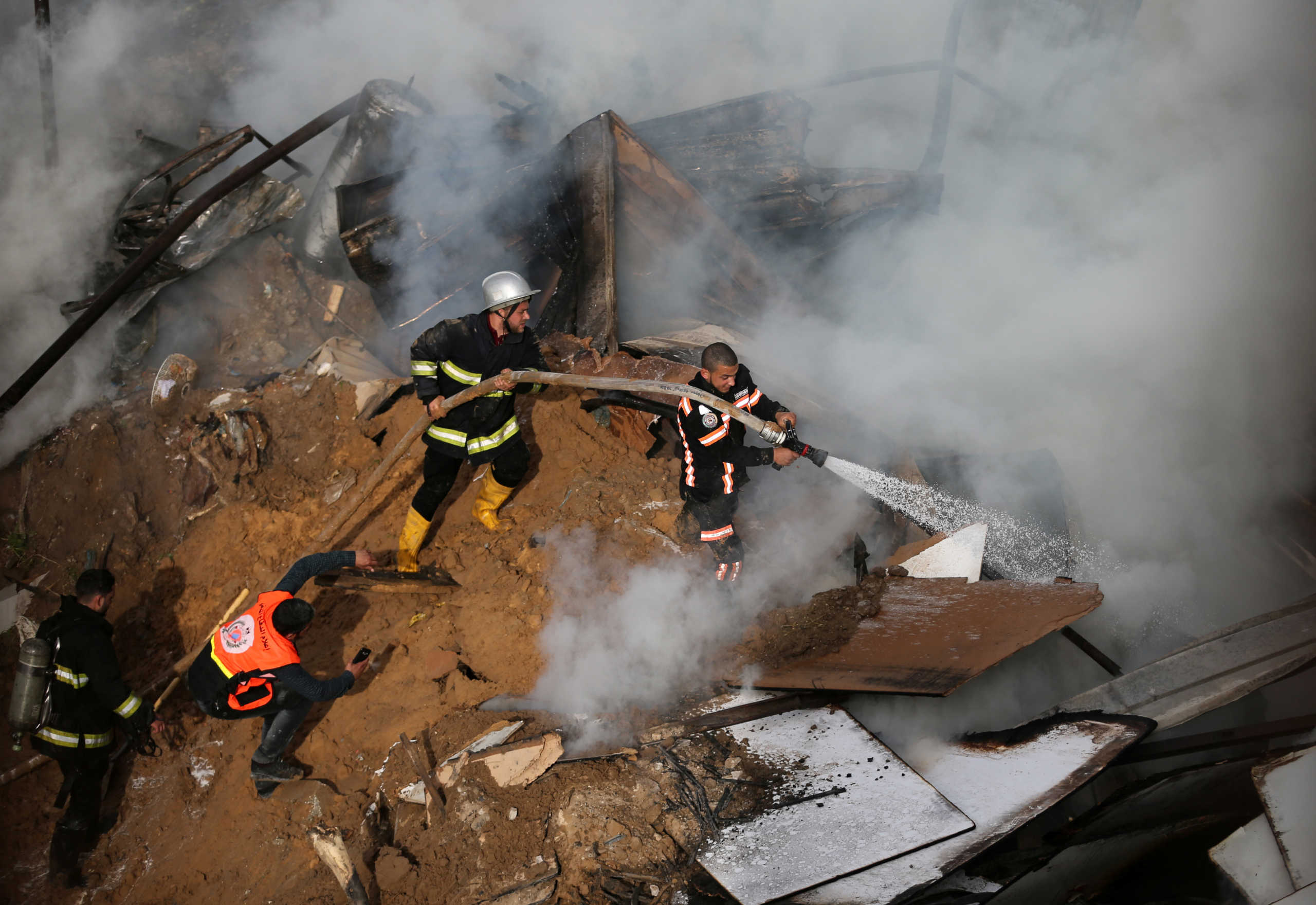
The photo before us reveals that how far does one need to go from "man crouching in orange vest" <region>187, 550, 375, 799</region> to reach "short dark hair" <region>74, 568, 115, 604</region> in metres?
0.80

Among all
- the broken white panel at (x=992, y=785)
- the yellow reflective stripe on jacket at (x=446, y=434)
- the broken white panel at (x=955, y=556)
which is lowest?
the broken white panel at (x=992, y=785)

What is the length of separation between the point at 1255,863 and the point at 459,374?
14.5 ft

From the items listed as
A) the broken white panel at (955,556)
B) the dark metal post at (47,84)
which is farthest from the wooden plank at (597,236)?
the dark metal post at (47,84)

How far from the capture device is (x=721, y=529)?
4.16 metres

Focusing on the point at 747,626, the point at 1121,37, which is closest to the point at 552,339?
the point at 747,626

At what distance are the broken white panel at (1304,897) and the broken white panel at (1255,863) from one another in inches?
1.7

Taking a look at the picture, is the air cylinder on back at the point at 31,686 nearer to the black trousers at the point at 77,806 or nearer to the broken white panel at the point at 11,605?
the black trousers at the point at 77,806

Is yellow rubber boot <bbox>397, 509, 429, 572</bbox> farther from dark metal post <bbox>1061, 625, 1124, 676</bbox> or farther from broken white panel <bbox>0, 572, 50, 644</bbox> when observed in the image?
dark metal post <bbox>1061, 625, 1124, 676</bbox>

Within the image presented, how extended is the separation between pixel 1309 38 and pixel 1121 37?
1410mm

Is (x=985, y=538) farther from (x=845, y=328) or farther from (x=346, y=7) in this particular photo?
(x=346, y=7)

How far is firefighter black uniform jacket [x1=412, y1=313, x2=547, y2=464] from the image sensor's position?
402 centimetres

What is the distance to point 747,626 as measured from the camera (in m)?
4.06

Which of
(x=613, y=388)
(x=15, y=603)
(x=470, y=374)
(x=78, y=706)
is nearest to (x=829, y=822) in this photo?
(x=613, y=388)

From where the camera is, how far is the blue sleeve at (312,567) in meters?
3.91
